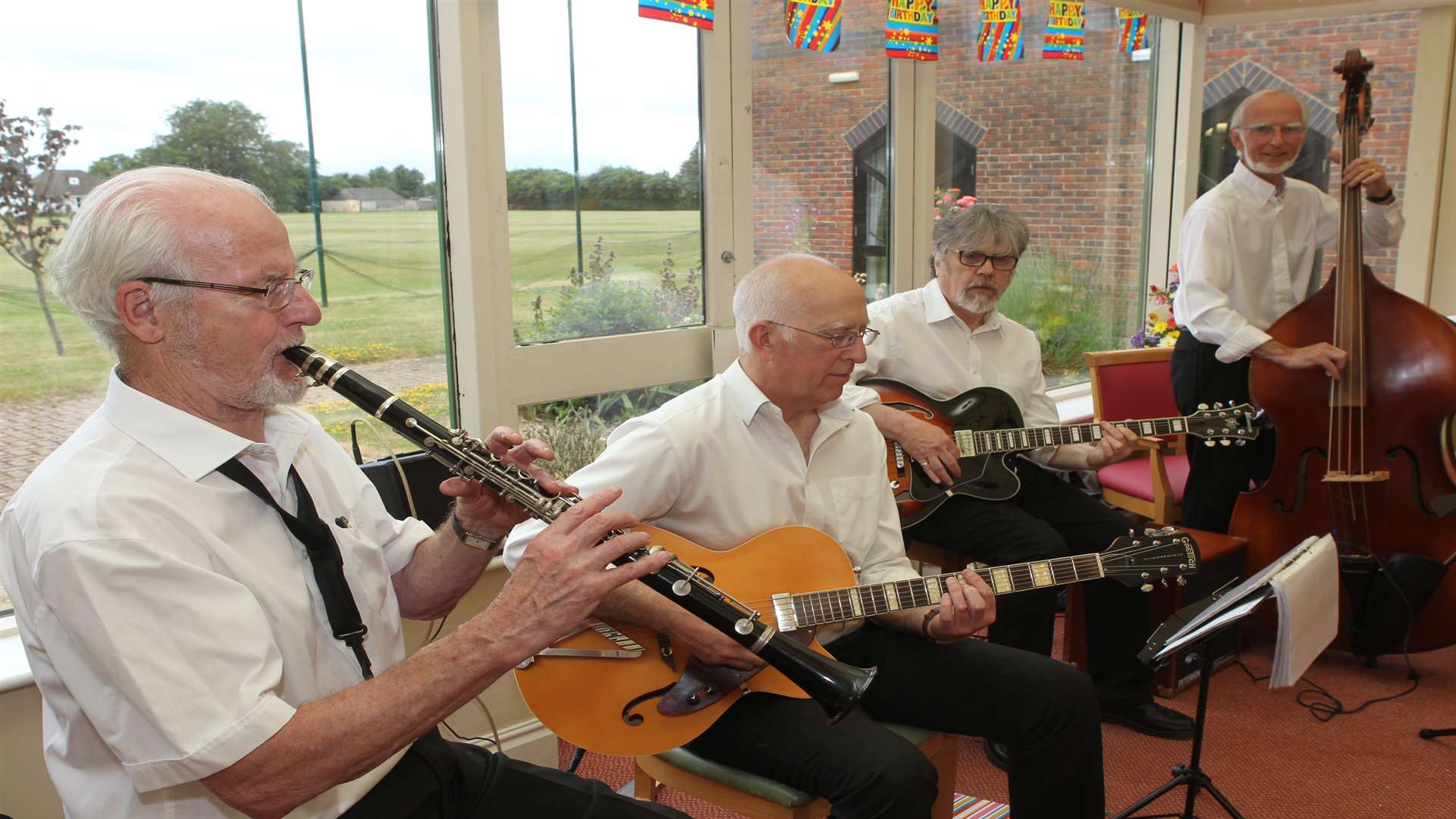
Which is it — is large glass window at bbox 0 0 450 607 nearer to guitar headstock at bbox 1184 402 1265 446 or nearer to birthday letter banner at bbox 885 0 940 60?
birthday letter banner at bbox 885 0 940 60

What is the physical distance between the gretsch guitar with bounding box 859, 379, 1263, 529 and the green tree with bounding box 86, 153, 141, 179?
1.96 meters

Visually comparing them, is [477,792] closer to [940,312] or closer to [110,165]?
[110,165]

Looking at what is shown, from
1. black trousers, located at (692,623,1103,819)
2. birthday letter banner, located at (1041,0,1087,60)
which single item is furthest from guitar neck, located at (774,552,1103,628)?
birthday letter banner, located at (1041,0,1087,60)

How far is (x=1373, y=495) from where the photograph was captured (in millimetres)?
3061

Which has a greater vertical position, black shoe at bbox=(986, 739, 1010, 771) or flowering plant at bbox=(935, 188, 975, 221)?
flowering plant at bbox=(935, 188, 975, 221)

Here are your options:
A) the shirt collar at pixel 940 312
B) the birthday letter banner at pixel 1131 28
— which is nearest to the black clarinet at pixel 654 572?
the shirt collar at pixel 940 312

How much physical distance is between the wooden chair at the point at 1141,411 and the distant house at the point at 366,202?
2.32m

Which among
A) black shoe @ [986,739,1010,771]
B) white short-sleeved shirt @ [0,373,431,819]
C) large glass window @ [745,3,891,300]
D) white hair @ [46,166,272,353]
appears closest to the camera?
white short-sleeved shirt @ [0,373,431,819]

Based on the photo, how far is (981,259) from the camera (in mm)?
3027

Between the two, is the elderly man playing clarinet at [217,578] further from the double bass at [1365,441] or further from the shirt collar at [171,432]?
the double bass at [1365,441]

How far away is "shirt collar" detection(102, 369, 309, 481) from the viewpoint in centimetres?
131

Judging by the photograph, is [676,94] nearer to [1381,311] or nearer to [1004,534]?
[1004,534]

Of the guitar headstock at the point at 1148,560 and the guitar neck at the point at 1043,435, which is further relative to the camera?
the guitar neck at the point at 1043,435

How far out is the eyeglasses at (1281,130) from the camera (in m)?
3.47
